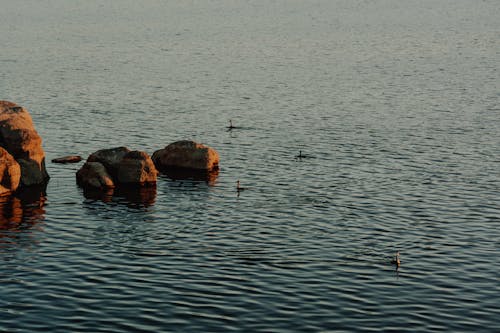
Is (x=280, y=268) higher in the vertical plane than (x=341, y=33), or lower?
lower

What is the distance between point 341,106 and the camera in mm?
109125

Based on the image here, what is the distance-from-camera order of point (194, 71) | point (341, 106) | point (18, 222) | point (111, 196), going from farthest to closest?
point (194, 71)
point (341, 106)
point (111, 196)
point (18, 222)

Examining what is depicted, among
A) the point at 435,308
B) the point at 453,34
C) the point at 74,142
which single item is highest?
the point at 453,34

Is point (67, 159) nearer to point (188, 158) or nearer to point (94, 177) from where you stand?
point (94, 177)

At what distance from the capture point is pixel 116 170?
70.2 m

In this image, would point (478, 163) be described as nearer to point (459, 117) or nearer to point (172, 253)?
point (459, 117)

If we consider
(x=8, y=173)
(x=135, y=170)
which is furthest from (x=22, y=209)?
(x=135, y=170)

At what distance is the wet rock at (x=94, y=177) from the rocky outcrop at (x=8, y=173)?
17.1ft

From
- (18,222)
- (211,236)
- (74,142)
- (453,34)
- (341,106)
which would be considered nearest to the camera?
(211,236)

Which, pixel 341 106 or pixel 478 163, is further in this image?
pixel 341 106

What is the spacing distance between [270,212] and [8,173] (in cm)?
2203

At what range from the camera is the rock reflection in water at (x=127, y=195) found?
65.0 m

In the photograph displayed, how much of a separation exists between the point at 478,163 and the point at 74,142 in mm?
40749

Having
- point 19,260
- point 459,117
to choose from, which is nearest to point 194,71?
point 459,117
